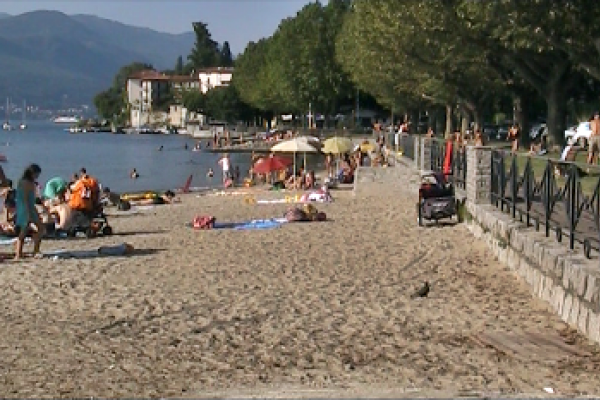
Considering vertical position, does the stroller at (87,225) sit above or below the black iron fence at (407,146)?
below

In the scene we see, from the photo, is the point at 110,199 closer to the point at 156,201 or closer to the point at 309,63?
the point at 156,201

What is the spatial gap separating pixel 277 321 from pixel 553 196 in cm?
359

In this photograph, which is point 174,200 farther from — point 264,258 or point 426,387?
point 426,387

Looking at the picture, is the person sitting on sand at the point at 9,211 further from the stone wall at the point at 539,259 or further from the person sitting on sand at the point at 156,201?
the person sitting on sand at the point at 156,201

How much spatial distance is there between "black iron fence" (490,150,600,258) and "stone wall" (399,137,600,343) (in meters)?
0.18

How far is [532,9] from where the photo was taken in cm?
2531

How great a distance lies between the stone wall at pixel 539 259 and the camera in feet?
31.4

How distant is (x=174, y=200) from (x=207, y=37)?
544 ft

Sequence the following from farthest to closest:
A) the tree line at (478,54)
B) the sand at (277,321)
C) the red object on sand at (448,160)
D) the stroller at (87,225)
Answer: the tree line at (478,54) < the red object on sand at (448,160) < the stroller at (87,225) < the sand at (277,321)

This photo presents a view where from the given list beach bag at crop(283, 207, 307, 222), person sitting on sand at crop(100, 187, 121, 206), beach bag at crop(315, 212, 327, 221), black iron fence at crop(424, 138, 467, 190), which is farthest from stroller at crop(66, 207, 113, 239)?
person sitting on sand at crop(100, 187, 121, 206)

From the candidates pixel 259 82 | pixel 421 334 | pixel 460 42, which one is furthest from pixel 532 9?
pixel 259 82

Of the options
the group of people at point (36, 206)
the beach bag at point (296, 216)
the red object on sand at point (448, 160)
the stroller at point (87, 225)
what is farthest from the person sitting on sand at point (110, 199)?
the red object on sand at point (448, 160)

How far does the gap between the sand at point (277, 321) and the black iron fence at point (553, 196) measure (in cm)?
88

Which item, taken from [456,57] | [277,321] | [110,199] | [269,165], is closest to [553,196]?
[277,321]
